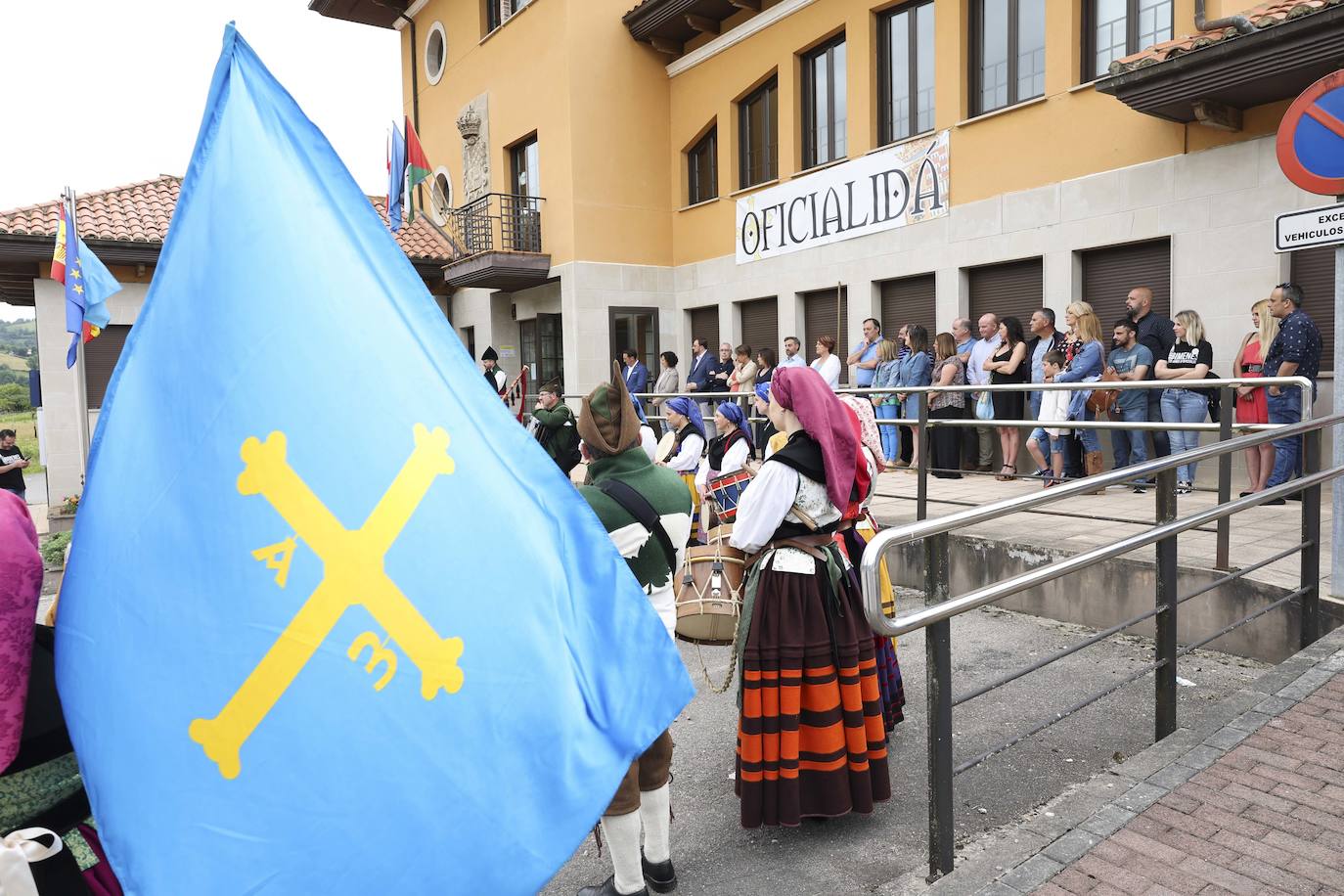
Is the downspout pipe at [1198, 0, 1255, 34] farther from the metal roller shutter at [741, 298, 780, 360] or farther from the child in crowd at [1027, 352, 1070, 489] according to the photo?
the metal roller shutter at [741, 298, 780, 360]

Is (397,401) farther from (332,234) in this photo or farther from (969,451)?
(969,451)

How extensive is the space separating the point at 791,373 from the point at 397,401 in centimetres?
204

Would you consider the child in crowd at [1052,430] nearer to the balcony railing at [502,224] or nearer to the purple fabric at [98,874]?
the purple fabric at [98,874]

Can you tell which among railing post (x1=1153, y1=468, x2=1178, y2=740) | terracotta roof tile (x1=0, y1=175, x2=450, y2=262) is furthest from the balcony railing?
railing post (x1=1153, y1=468, x2=1178, y2=740)

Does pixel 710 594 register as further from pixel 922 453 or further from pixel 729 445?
pixel 922 453

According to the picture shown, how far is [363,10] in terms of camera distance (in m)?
22.4

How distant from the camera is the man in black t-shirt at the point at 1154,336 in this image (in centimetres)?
834

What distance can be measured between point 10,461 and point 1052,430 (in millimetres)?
14051

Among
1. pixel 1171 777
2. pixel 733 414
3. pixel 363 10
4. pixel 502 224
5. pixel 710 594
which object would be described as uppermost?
pixel 363 10

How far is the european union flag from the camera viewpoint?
159cm

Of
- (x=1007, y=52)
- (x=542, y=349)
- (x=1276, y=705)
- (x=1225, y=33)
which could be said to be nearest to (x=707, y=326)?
(x=542, y=349)

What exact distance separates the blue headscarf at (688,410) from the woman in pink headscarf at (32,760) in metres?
6.47

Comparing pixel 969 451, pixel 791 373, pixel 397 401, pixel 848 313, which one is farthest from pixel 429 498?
pixel 848 313

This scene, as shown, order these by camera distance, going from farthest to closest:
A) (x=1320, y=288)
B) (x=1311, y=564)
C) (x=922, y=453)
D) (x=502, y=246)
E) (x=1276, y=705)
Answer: (x=502, y=246), (x=1320, y=288), (x=922, y=453), (x=1311, y=564), (x=1276, y=705)
